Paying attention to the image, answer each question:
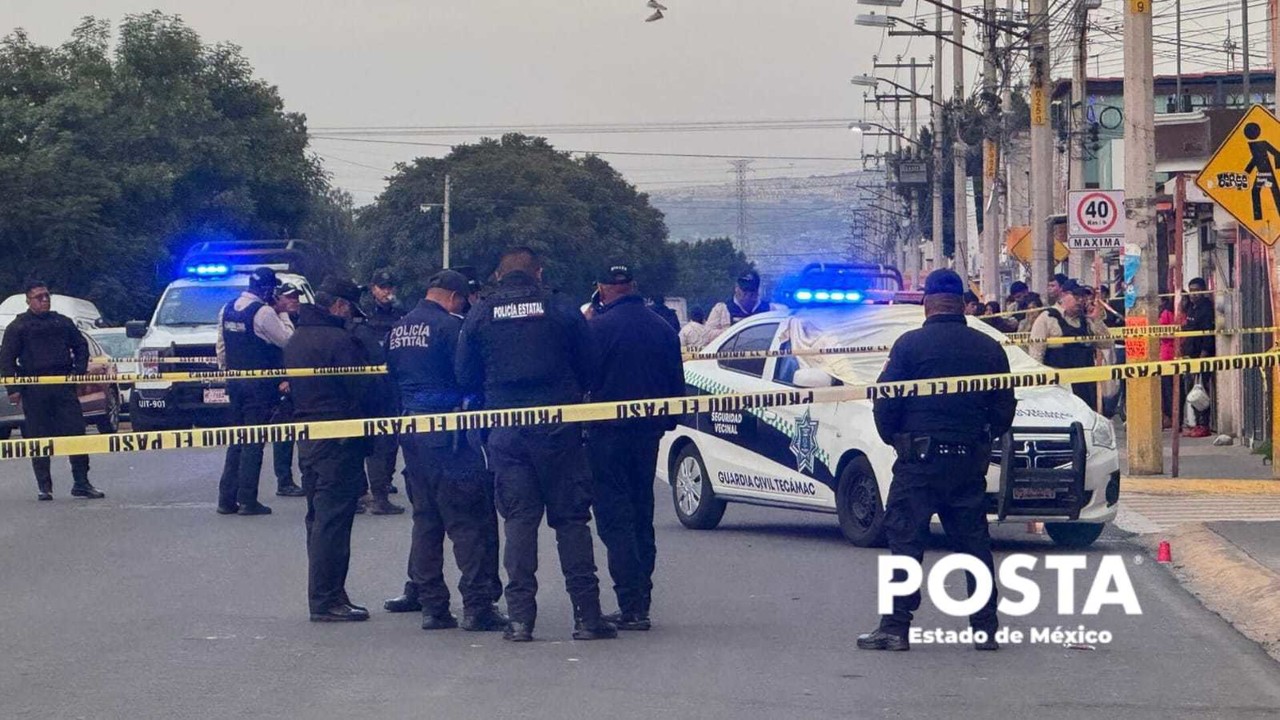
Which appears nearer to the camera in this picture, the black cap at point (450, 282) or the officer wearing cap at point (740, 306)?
the black cap at point (450, 282)

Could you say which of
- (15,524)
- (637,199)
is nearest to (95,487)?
(15,524)

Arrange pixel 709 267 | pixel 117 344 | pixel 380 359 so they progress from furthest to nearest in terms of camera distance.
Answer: pixel 709 267
pixel 117 344
pixel 380 359

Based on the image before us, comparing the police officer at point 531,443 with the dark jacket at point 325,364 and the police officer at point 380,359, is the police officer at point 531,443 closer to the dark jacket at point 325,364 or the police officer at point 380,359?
the dark jacket at point 325,364

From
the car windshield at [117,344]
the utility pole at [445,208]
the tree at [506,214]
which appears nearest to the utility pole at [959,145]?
the car windshield at [117,344]

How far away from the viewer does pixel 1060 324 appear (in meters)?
21.8

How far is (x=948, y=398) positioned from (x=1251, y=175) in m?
7.86

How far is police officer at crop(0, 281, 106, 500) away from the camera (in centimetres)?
1745

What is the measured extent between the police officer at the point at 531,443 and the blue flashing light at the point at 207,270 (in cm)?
A: 1766

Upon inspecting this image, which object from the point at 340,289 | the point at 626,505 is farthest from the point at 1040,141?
the point at 626,505

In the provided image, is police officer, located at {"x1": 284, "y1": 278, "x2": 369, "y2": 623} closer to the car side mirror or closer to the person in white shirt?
the car side mirror

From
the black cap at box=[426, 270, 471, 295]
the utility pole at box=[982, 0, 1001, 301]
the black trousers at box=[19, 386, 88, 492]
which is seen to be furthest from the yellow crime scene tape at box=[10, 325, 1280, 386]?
the utility pole at box=[982, 0, 1001, 301]

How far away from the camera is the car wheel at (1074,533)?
1355cm

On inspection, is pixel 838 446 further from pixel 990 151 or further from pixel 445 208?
pixel 445 208

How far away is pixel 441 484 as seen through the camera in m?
10.3
